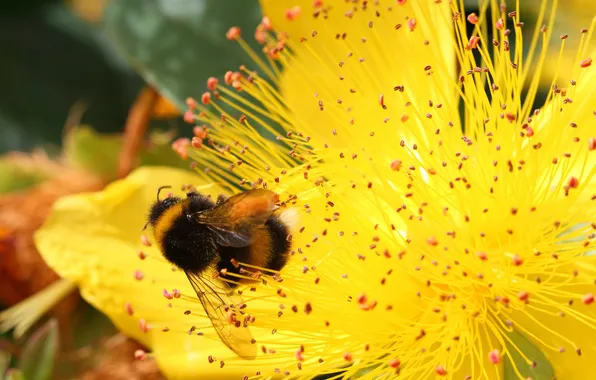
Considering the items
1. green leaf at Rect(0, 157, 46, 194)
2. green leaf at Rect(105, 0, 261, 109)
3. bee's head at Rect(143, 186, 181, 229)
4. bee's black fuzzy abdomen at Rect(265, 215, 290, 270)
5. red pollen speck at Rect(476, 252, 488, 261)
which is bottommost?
red pollen speck at Rect(476, 252, 488, 261)

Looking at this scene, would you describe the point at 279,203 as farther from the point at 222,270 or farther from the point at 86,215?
the point at 86,215

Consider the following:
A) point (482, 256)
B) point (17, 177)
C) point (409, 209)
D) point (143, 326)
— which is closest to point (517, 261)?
point (482, 256)

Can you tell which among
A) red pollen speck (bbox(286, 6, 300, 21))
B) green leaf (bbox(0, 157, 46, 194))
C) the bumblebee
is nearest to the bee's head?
the bumblebee

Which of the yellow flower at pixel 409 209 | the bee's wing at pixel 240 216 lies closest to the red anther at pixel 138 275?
the yellow flower at pixel 409 209

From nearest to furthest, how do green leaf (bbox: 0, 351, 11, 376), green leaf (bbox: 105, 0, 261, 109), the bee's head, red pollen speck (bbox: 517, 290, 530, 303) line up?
red pollen speck (bbox: 517, 290, 530, 303) < the bee's head < green leaf (bbox: 0, 351, 11, 376) < green leaf (bbox: 105, 0, 261, 109)

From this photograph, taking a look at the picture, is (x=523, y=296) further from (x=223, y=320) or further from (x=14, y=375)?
(x=14, y=375)

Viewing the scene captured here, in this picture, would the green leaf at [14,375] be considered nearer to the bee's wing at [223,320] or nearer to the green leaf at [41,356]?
the green leaf at [41,356]

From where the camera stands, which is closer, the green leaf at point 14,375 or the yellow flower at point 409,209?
the yellow flower at point 409,209

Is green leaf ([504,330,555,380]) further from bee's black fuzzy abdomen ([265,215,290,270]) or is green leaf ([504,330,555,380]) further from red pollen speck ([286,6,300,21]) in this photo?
red pollen speck ([286,6,300,21])
